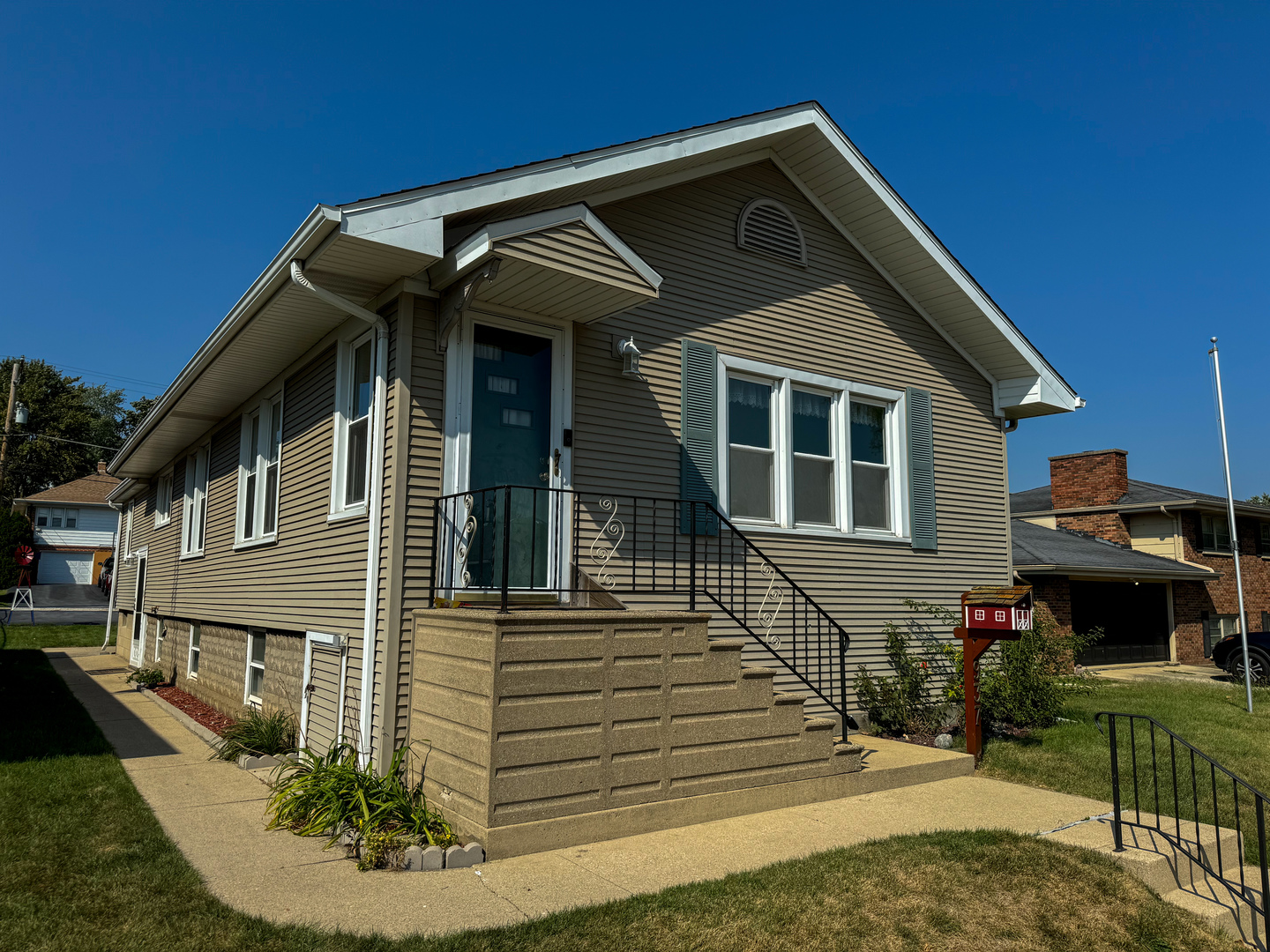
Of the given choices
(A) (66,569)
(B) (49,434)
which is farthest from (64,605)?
(B) (49,434)

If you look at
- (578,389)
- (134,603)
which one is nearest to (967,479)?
(578,389)

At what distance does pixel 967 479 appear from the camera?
406 inches

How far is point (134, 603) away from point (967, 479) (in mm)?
15401

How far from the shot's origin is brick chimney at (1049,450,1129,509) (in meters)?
23.0

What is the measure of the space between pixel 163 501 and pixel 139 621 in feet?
8.88

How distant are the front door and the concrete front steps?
15709mm

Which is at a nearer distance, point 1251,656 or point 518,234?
point 518,234

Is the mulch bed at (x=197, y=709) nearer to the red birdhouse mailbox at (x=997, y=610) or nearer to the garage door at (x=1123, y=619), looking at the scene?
the red birdhouse mailbox at (x=997, y=610)

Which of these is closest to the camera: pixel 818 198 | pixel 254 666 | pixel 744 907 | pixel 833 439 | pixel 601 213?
pixel 744 907

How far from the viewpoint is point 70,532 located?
43938 mm

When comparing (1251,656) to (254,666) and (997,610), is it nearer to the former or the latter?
(997,610)

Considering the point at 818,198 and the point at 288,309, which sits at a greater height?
the point at 818,198

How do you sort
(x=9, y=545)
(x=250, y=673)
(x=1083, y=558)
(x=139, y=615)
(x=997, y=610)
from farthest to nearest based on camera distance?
(x=9, y=545)
(x=1083, y=558)
(x=139, y=615)
(x=250, y=673)
(x=997, y=610)

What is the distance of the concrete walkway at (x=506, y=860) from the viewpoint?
429 cm
